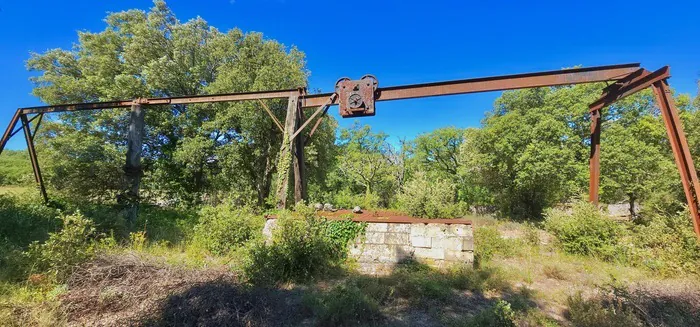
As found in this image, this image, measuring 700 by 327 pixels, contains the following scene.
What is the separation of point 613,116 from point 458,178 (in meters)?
12.8

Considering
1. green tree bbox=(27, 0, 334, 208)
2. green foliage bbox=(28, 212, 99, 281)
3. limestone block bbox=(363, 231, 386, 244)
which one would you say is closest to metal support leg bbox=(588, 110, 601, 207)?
limestone block bbox=(363, 231, 386, 244)

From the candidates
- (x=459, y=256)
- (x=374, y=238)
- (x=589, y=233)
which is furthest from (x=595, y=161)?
(x=374, y=238)

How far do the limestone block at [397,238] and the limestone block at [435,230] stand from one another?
0.43 metres

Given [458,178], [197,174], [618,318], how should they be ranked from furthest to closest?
[458,178] → [197,174] → [618,318]

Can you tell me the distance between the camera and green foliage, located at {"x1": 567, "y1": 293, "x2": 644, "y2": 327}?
304cm

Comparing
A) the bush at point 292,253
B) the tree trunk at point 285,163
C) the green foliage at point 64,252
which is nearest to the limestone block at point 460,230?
the bush at point 292,253

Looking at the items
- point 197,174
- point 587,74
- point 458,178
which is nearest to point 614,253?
point 587,74

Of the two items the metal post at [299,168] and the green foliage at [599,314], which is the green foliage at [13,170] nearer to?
the metal post at [299,168]

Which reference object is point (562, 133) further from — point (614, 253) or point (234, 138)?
point (234, 138)

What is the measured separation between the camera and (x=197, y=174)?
1532 centimetres

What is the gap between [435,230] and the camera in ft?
18.9

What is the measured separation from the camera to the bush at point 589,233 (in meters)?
6.41

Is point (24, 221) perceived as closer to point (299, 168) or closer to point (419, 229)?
point (299, 168)

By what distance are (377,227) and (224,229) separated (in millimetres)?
3294
